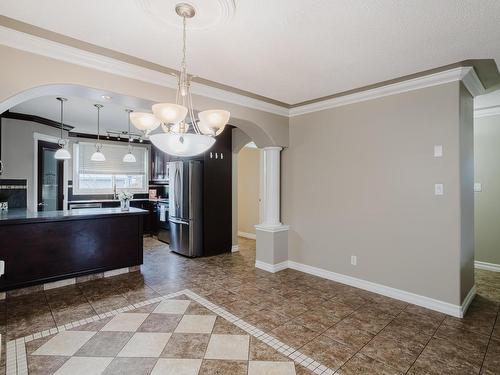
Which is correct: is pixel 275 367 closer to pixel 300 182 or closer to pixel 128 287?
pixel 128 287

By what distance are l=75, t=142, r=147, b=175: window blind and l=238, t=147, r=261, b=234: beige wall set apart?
2.84 m

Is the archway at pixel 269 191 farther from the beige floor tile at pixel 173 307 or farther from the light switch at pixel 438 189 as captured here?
the light switch at pixel 438 189

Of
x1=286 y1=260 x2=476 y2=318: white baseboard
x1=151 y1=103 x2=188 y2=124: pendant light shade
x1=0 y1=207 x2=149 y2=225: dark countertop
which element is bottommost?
x1=286 y1=260 x2=476 y2=318: white baseboard

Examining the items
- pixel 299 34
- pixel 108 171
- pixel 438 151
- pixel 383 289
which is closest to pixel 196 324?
pixel 383 289

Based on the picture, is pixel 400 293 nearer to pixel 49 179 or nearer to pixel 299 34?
pixel 299 34

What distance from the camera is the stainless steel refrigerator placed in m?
5.11

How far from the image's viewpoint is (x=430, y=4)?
1.86m

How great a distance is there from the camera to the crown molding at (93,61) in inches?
87.5

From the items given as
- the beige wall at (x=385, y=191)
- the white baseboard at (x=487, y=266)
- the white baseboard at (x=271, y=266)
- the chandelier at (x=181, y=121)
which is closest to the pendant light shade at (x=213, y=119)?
the chandelier at (x=181, y=121)

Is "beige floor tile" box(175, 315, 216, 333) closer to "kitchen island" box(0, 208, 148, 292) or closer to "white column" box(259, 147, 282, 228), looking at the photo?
"kitchen island" box(0, 208, 148, 292)

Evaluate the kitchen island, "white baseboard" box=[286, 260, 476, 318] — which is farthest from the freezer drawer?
"white baseboard" box=[286, 260, 476, 318]

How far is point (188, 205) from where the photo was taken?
512 cm

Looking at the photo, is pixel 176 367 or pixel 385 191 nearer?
pixel 176 367

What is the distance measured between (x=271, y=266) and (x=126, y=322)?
224 centimetres
